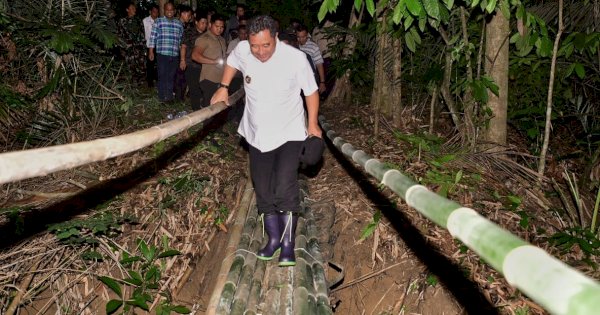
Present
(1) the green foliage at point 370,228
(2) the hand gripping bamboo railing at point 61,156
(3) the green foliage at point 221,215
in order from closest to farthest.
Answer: (2) the hand gripping bamboo railing at point 61,156 < (1) the green foliage at point 370,228 < (3) the green foliage at point 221,215

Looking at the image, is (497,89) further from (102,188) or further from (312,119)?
(102,188)

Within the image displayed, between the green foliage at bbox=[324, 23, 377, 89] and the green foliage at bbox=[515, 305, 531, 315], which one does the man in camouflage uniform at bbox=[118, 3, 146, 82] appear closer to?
the green foliage at bbox=[324, 23, 377, 89]

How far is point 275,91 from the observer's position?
10.5ft

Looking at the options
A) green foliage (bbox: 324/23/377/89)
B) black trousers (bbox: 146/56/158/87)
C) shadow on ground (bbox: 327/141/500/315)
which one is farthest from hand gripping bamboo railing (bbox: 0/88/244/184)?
black trousers (bbox: 146/56/158/87)

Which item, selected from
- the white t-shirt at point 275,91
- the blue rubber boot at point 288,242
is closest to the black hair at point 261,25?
the white t-shirt at point 275,91

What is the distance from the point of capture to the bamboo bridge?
0.85m

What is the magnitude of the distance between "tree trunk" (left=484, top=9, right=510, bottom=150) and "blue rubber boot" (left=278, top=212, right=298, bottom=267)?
272 centimetres

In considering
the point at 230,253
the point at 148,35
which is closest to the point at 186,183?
the point at 230,253

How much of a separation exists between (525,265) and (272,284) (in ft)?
7.82

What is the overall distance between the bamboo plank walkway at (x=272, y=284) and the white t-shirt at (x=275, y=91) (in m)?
0.86

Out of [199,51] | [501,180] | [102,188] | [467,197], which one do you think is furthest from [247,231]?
[199,51]

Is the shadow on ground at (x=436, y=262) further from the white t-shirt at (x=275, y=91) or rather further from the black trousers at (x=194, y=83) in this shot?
the black trousers at (x=194, y=83)

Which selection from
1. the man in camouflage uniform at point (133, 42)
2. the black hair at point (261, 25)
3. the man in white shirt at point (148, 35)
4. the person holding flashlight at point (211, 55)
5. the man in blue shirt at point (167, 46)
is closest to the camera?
the black hair at point (261, 25)

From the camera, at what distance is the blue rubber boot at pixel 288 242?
3.30 meters
